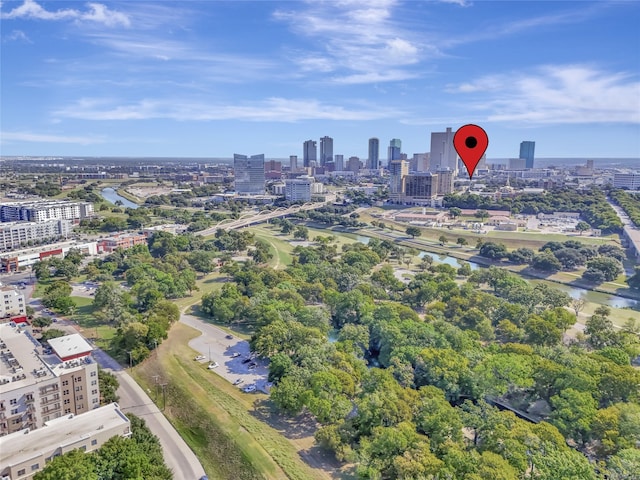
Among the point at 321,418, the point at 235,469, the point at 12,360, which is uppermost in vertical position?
the point at 12,360

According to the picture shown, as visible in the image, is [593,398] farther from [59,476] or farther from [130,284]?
[130,284]

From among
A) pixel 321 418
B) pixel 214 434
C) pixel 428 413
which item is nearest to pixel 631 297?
pixel 428 413

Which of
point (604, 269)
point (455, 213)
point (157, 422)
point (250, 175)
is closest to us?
point (157, 422)

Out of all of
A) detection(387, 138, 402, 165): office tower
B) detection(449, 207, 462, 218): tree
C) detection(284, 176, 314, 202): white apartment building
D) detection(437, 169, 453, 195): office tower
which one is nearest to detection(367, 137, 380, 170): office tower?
detection(387, 138, 402, 165): office tower

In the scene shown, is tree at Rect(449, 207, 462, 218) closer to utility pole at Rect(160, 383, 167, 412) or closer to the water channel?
the water channel

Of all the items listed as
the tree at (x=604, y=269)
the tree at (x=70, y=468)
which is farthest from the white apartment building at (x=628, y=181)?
the tree at (x=70, y=468)

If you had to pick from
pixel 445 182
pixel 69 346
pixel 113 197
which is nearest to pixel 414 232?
pixel 445 182

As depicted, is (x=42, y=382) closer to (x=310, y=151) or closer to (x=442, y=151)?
(x=442, y=151)
